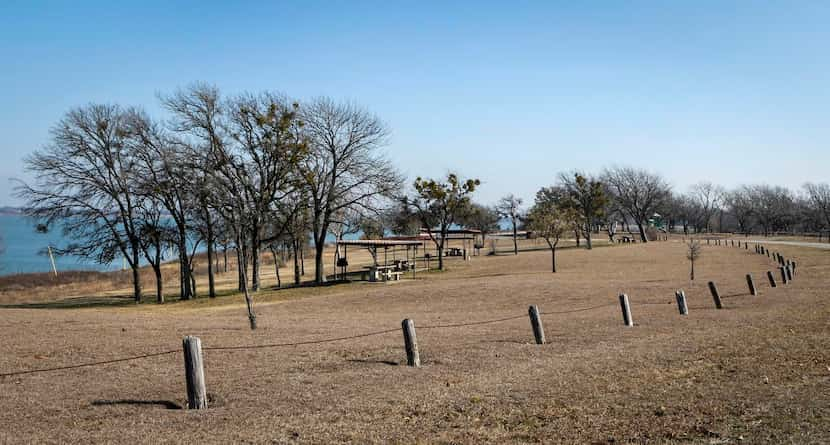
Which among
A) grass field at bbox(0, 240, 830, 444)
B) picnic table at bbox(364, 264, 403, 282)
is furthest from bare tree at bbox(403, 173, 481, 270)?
grass field at bbox(0, 240, 830, 444)

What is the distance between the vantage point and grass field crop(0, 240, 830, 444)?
24.7 ft

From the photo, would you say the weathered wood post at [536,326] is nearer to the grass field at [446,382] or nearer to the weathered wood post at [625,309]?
the grass field at [446,382]

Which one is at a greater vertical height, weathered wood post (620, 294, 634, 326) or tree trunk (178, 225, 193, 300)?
tree trunk (178, 225, 193, 300)

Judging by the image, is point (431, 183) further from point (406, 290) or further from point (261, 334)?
point (261, 334)

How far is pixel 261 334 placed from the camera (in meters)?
16.2

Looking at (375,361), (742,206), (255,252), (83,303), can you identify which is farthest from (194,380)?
(742,206)

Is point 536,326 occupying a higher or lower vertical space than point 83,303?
higher

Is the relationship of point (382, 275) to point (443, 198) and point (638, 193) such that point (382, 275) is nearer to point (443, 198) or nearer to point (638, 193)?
point (443, 198)

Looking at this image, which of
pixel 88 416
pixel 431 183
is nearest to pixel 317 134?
pixel 431 183

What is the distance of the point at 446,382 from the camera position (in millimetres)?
10188

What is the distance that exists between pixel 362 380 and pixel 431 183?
44744mm

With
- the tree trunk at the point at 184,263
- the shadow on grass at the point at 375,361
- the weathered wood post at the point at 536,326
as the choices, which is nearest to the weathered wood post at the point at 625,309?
the weathered wood post at the point at 536,326

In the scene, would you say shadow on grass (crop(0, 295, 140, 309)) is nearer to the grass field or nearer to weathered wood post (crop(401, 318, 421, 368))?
the grass field

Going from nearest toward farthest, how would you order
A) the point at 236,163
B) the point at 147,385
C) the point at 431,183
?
the point at 147,385
the point at 236,163
the point at 431,183
